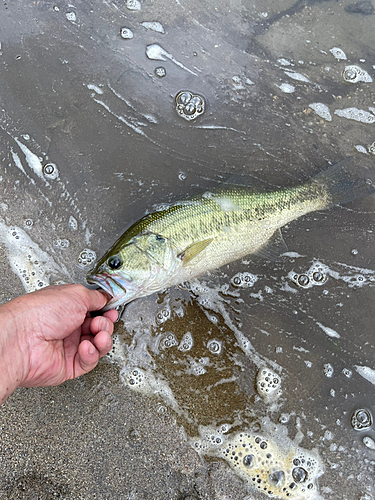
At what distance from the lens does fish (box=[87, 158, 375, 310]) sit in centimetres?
310

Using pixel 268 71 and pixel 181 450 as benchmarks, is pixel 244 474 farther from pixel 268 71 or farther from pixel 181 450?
pixel 268 71

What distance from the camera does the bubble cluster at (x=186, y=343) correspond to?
3.47 m

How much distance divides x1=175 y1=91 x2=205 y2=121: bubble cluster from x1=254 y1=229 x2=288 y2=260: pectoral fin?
165 centimetres

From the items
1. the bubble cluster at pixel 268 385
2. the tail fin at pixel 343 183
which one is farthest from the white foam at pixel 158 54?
the bubble cluster at pixel 268 385

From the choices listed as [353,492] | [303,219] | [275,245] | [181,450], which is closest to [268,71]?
[303,219]

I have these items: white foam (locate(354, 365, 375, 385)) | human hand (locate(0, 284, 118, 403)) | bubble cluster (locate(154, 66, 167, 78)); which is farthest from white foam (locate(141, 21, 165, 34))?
white foam (locate(354, 365, 375, 385))

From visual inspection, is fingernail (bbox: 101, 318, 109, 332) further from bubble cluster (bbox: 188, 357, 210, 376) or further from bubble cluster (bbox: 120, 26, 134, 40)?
bubble cluster (bbox: 120, 26, 134, 40)

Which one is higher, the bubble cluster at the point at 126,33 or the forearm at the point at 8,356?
the bubble cluster at the point at 126,33

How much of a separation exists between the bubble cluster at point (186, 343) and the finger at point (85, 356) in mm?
990

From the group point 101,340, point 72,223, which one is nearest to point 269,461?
point 101,340

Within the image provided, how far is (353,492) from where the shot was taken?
330 centimetres

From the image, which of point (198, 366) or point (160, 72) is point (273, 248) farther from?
point (160, 72)

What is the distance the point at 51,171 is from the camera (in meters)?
3.69

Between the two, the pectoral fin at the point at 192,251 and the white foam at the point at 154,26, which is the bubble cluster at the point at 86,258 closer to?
the pectoral fin at the point at 192,251
